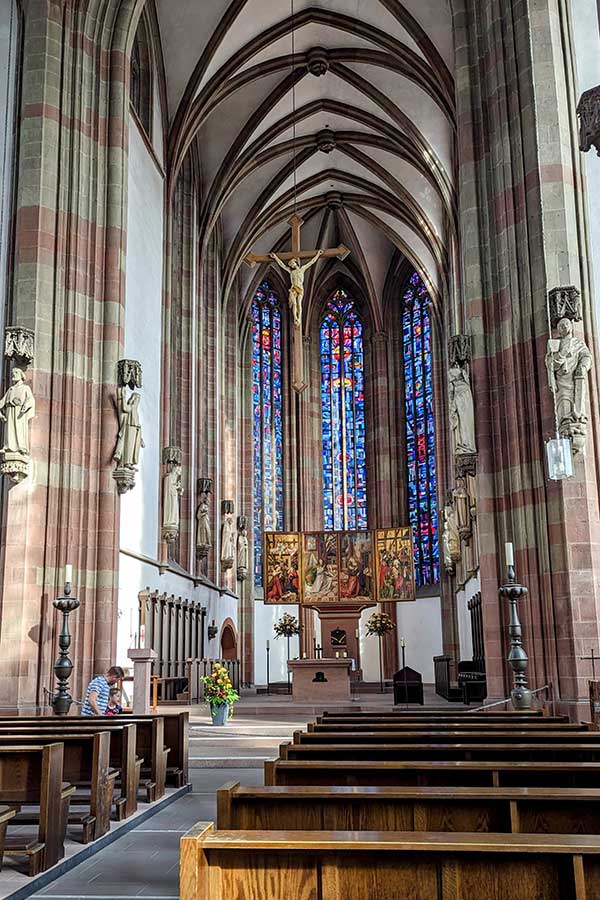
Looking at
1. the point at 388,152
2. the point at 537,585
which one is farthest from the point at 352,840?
the point at 388,152

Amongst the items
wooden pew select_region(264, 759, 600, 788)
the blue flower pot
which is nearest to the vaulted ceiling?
the blue flower pot

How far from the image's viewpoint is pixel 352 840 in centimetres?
271

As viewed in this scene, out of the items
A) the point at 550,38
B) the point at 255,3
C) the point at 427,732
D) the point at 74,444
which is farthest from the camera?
the point at 255,3

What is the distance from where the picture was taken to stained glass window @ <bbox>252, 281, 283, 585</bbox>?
34.2 meters

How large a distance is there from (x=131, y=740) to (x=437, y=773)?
3782 mm

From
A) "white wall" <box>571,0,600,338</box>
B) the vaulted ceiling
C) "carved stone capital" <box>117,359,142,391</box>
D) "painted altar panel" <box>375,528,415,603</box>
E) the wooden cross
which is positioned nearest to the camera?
the wooden cross

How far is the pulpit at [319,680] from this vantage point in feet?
64.9

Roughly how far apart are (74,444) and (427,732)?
10162 millimetres

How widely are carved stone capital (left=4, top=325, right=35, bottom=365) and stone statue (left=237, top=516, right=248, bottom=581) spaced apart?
16.2m

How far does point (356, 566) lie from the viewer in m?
24.4

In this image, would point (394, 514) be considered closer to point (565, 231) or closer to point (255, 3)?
point (255, 3)

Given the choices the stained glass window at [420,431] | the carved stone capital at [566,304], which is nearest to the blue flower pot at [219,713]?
the carved stone capital at [566,304]

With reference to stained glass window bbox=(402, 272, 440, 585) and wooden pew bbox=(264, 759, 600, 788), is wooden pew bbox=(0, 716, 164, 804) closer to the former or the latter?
wooden pew bbox=(264, 759, 600, 788)

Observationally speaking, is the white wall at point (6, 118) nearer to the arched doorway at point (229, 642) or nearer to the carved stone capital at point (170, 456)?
the carved stone capital at point (170, 456)
